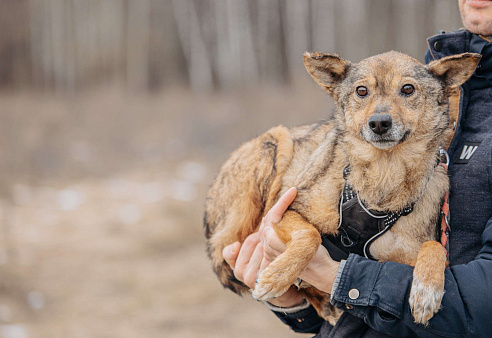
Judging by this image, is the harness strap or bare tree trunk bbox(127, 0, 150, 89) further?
bare tree trunk bbox(127, 0, 150, 89)

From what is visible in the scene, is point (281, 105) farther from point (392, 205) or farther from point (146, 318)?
point (392, 205)

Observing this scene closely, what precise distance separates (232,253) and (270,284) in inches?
26.8

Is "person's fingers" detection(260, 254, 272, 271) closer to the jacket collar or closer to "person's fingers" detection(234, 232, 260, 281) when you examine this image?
"person's fingers" detection(234, 232, 260, 281)

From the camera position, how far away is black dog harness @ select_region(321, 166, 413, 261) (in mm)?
2898

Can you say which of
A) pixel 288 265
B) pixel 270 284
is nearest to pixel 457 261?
pixel 288 265

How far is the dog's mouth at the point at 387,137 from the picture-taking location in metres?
2.97

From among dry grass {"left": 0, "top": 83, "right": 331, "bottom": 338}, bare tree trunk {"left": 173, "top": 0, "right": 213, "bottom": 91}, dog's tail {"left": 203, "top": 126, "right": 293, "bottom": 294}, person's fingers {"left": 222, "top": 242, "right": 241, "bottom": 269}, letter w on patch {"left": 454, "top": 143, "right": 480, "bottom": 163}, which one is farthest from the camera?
bare tree trunk {"left": 173, "top": 0, "right": 213, "bottom": 91}

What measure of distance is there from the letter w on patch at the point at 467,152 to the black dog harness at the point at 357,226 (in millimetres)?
413

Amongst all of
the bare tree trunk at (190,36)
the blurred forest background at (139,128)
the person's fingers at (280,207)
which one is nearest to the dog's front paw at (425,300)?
the person's fingers at (280,207)

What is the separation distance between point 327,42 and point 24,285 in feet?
47.6

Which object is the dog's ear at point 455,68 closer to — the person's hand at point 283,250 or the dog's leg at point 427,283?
the dog's leg at point 427,283

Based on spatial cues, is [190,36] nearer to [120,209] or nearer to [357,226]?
[120,209]

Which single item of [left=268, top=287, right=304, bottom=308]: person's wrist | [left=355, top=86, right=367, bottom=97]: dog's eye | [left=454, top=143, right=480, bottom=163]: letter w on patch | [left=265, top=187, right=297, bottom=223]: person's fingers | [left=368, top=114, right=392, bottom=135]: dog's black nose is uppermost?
[left=355, top=86, right=367, bottom=97]: dog's eye

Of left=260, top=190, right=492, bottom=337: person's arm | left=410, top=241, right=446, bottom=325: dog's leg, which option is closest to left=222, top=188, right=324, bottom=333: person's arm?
left=260, top=190, right=492, bottom=337: person's arm
